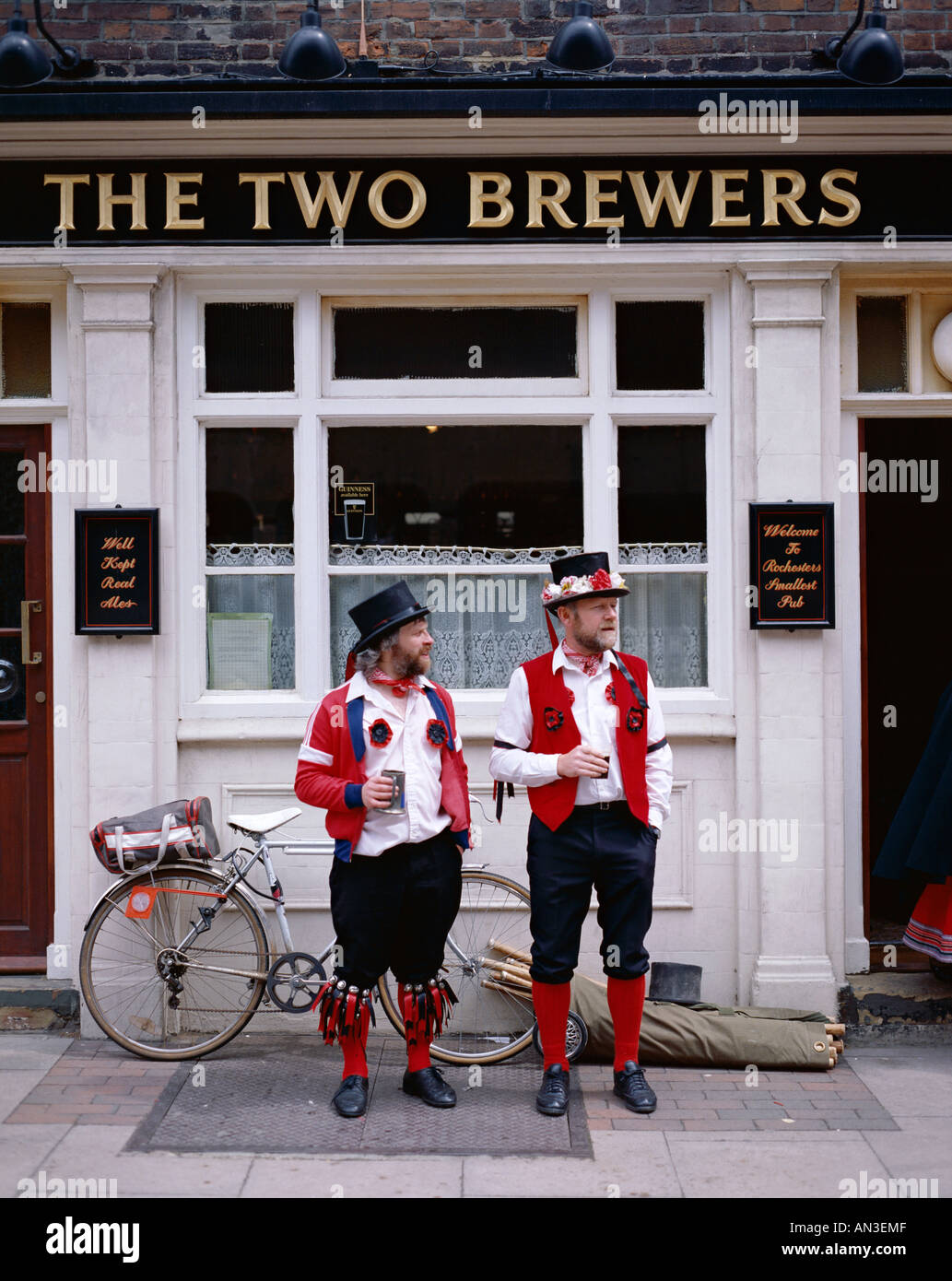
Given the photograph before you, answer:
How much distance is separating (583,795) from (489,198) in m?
2.90

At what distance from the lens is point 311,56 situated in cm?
629

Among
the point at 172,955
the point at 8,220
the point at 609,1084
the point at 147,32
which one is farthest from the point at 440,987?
the point at 147,32

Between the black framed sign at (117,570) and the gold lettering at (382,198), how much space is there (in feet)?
5.69

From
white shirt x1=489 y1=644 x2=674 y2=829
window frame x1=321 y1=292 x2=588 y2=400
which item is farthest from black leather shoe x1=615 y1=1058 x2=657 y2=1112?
window frame x1=321 y1=292 x2=588 y2=400

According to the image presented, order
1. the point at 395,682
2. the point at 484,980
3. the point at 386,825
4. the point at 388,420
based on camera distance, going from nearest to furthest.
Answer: the point at 386,825
the point at 395,682
the point at 484,980
the point at 388,420

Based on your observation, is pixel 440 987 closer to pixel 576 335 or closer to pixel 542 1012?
pixel 542 1012

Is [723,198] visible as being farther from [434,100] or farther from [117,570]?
[117,570]

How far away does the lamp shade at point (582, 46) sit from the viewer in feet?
20.8

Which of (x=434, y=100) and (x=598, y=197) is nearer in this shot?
(x=434, y=100)

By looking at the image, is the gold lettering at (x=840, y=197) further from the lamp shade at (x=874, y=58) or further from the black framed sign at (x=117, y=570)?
the black framed sign at (x=117, y=570)

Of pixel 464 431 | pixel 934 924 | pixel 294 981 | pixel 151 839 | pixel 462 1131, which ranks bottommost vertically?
pixel 462 1131

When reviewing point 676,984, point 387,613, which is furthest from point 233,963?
point 387,613

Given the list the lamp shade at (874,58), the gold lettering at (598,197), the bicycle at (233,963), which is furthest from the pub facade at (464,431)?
the bicycle at (233,963)

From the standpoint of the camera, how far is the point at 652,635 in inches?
265
